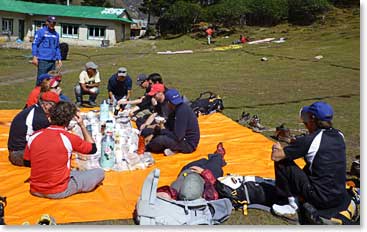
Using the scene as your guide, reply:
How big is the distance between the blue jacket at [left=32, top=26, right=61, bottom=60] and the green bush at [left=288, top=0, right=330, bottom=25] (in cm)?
3121

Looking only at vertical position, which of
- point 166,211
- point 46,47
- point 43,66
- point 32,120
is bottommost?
point 166,211

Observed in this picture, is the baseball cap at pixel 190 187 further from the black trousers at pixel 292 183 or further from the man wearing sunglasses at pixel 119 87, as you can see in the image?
the man wearing sunglasses at pixel 119 87

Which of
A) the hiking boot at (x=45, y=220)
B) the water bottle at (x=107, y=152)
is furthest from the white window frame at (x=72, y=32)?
the hiking boot at (x=45, y=220)

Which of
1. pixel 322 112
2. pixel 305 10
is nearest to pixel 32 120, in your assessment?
pixel 322 112

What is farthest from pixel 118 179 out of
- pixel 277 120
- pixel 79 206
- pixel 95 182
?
pixel 277 120

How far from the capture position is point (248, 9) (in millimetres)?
44031

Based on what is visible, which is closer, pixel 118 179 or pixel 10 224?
pixel 10 224

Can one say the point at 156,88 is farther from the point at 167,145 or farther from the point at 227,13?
the point at 227,13

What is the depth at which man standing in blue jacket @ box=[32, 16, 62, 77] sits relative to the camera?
10.6 meters

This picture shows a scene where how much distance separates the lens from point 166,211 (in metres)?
4.35

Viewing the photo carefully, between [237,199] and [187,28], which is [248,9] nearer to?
[187,28]

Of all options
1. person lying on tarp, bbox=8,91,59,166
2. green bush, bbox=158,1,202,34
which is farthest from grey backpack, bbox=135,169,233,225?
green bush, bbox=158,1,202,34

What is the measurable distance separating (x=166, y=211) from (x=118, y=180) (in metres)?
1.49

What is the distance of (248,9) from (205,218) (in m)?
41.6
